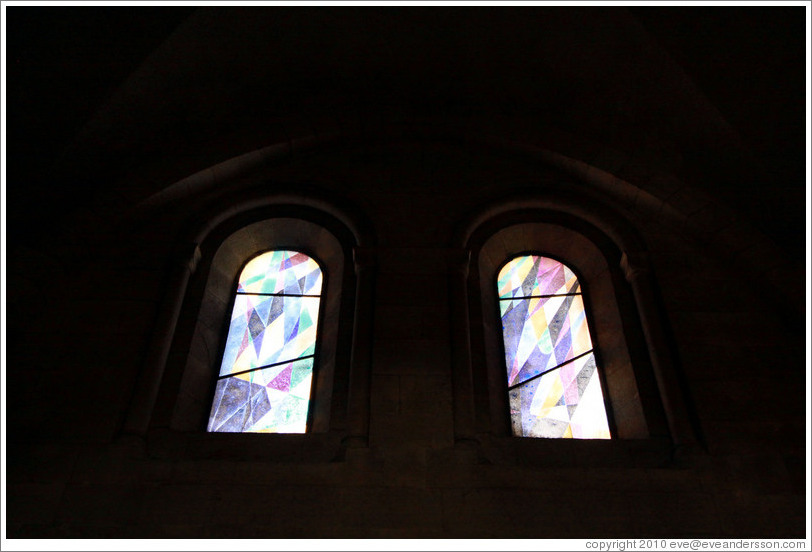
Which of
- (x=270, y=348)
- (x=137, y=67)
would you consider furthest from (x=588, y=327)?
(x=137, y=67)

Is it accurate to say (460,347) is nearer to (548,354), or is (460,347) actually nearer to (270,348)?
(548,354)

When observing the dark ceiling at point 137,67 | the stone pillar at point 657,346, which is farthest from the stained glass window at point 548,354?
the dark ceiling at point 137,67

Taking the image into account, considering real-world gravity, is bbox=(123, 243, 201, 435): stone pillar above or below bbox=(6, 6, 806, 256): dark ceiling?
below

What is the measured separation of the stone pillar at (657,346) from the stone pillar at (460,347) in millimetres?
1481

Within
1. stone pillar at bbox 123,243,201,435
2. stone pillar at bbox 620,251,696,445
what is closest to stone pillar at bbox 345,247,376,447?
stone pillar at bbox 123,243,201,435

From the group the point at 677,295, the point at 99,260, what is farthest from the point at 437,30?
the point at 99,260

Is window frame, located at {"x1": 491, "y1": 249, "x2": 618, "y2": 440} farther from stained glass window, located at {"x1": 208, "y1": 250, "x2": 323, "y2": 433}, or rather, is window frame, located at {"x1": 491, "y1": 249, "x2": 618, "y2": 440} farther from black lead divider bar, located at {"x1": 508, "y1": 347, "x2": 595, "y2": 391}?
stained glass window, located at {"x1": 208, "y1": 250, "x2": 323, "y2": 433}

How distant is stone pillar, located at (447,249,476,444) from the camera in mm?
4375

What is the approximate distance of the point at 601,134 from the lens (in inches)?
256

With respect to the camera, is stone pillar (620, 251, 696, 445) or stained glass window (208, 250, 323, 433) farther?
stained glass window (208, 250, 323, 433)

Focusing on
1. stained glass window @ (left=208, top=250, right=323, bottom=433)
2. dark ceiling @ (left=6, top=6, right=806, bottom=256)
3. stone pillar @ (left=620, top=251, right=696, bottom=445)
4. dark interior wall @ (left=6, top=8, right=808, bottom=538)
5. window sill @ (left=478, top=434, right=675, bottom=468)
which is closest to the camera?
dark interior wall @ (left=6, top=8, right=808, bottom=538)

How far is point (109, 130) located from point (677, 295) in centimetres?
549

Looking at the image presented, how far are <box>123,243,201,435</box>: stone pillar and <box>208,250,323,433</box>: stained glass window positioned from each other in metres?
0.56

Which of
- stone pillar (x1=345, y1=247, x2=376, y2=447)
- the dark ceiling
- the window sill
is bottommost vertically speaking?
the window sill
